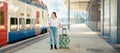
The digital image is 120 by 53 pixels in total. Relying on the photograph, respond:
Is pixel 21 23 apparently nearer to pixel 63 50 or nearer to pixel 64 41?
pixel 64 41

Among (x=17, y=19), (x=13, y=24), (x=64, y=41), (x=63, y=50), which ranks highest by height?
(x=17, y=19)

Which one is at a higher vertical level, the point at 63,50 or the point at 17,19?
the point at 17,19

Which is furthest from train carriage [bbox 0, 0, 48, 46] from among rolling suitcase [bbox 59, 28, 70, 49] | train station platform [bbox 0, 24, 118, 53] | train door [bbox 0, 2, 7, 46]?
rolling suitcase [bbox 59, 28, 70, 49]

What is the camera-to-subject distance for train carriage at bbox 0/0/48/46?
14020 mm

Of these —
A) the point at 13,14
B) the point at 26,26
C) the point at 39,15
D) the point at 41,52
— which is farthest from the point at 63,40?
the point at 39,15

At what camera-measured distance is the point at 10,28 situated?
15.0 meters

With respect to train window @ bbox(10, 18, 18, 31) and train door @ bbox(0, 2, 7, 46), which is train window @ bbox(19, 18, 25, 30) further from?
train door @ bbox(0, 2, 7, 46)

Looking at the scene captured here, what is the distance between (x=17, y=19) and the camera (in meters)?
16.5

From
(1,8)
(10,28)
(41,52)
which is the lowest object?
(41,52)

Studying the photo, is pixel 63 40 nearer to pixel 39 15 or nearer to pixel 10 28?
pixel 10 28

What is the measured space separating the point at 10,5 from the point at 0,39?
2.63 metres

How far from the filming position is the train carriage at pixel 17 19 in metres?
14.0

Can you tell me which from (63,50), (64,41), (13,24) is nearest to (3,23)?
(13,24)

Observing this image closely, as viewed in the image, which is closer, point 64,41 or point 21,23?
point 64,41
